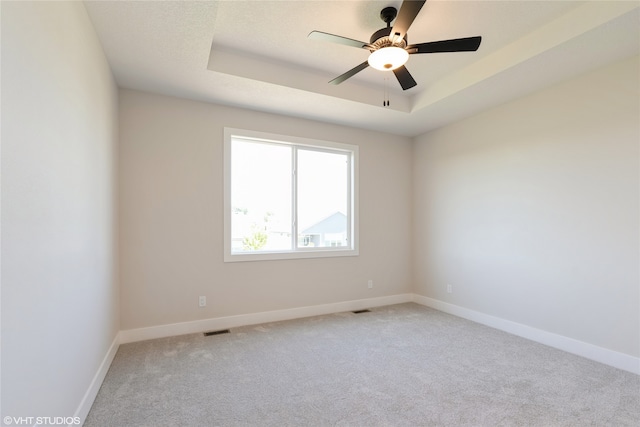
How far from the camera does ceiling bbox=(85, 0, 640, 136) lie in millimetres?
2219

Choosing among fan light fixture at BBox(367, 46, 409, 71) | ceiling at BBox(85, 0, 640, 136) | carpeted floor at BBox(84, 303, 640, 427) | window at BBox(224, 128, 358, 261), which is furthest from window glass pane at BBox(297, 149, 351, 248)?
fan light fixture at BBox(367, 46, 409, 71)

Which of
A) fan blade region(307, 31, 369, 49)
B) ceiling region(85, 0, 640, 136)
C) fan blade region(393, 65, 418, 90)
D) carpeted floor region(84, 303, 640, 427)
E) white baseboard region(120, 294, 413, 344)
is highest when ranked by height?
ceiling region(85, 0, 640, 136)

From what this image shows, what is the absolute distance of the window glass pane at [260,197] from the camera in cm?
381

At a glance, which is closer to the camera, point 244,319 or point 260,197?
point 244,319

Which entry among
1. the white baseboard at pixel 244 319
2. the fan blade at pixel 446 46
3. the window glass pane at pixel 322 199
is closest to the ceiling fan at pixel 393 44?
the fan blade at pixel 446 46

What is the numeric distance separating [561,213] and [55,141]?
4.16m

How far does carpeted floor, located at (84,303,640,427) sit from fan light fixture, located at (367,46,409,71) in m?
2.45

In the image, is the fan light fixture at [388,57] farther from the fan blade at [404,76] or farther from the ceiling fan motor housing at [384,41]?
the fan blade at [404,76]

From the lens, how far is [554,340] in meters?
3.12

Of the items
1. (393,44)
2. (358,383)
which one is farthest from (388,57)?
(358,383)

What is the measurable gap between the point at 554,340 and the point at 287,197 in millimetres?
3409

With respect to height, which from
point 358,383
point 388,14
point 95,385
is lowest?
point 358,383

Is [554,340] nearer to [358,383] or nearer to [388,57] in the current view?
[358,383]

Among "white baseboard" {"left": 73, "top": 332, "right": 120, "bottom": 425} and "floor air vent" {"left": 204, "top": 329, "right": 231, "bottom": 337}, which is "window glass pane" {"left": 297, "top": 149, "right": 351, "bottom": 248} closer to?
"floor air vent" {"left": 204, "top": 329, "right": 231, "bottom": 337}
